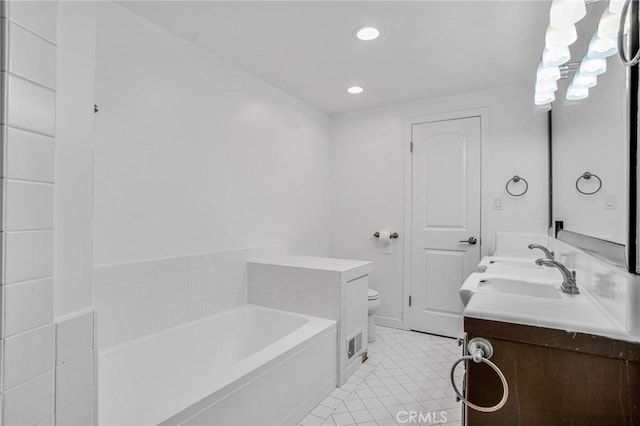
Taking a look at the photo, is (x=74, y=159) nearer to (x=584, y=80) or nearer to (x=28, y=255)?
(x=28, y=255)

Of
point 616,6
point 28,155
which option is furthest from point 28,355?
point 616,6

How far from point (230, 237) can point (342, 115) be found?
201cm

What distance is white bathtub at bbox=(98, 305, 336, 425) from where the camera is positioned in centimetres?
137

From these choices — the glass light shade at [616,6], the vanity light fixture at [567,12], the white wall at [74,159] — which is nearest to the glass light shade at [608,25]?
the glass light shade at [616,6]

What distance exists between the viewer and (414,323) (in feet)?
11.2

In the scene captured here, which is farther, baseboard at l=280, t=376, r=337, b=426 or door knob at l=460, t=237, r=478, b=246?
door knob at l=460, t=237, r=478, b=246

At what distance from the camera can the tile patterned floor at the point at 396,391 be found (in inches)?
76.4

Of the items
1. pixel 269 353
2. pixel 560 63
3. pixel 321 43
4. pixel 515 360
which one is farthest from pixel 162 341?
pixel 560 63

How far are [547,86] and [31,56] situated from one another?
2257 millimetres

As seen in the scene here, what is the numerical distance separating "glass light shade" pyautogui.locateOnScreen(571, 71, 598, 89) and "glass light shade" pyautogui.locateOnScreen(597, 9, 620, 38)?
20 centimetres

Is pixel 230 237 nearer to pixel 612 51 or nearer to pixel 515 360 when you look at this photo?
Result: pixel 515 360

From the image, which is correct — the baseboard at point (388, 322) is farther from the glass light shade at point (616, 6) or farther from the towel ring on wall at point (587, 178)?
the glass light shade at point (616, 6)

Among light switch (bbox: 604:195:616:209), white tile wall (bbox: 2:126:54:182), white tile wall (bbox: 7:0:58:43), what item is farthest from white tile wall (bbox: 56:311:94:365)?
light switch (bbox: 604:195:616:209)

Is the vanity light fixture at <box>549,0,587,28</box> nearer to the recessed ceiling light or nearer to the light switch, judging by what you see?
the light switch
